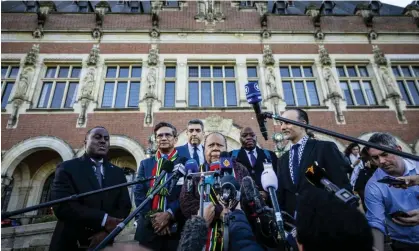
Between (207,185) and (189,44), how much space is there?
31.2 ft

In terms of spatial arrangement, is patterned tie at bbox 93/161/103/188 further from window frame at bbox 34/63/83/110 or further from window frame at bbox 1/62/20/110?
window frame at bbox 1/62/20/110

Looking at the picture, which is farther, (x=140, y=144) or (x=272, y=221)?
(x=140, y=144)

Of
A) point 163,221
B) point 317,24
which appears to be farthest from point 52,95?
point 317,24

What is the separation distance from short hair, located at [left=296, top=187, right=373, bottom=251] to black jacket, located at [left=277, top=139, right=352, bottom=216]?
1.19 meters

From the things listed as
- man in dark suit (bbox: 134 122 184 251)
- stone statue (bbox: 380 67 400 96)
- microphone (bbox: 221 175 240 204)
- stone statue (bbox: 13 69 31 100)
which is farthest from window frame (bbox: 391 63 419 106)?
stone statue (bbox: 13 69 31 100)

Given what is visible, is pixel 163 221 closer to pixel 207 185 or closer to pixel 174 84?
pixel 207 185

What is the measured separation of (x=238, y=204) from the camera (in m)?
1.81

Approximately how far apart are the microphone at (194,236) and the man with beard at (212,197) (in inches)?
19.8

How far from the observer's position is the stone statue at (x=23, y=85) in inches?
348

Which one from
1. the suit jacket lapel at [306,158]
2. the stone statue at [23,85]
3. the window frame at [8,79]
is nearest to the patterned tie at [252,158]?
the suit jacket lapel at [306,158]

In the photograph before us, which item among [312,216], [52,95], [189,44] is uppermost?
[189,44]

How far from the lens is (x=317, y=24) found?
10.8m

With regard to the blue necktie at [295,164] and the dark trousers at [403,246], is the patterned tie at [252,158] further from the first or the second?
the dark trousers at [403,246]

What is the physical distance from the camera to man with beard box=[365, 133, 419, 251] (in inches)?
79.4
